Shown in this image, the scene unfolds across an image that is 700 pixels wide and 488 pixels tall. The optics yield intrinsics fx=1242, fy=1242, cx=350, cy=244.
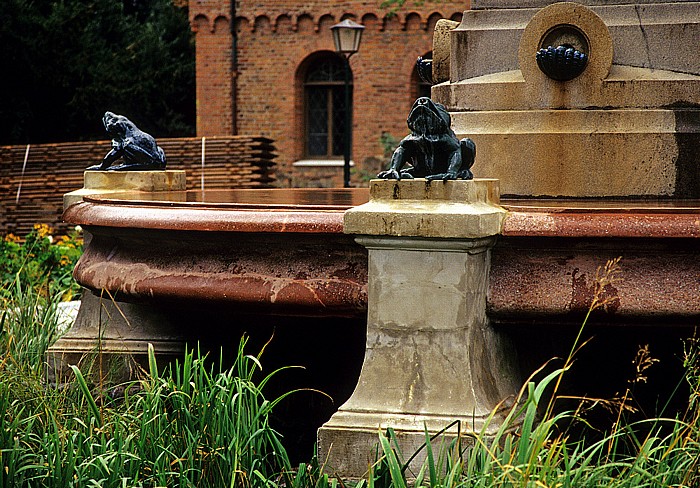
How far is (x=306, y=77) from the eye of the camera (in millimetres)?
28422

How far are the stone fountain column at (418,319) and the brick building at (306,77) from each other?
22.5 metres

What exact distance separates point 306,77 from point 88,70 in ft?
18.8

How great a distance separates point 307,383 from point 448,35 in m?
2.67

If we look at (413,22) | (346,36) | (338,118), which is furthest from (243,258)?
(338,118)

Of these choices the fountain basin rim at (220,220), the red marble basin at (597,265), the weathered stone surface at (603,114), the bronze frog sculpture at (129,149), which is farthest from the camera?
the bronze frog sculpture at (129,149)

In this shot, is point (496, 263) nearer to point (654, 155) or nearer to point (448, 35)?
point (654, 155)

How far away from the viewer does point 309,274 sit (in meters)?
4.66

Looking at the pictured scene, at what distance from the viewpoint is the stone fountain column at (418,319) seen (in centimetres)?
422

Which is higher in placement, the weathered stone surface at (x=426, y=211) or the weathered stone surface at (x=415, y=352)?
the weathered stone surface at (x=426, y=211)

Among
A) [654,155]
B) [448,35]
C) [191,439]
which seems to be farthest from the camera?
[448,35]

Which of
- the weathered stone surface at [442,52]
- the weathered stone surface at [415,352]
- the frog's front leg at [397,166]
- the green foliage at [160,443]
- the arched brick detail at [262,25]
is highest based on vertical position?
the arched brick detail at [262,25]

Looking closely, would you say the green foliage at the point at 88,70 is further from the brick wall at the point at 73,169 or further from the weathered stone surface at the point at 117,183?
the weathered stone surface at the point at 117,183

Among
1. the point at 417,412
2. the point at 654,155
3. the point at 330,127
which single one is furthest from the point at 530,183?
the point at 330,127

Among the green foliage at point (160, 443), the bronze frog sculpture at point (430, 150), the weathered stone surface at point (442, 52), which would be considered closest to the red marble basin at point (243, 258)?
the bronze frog sculpture at point (430, 150)
